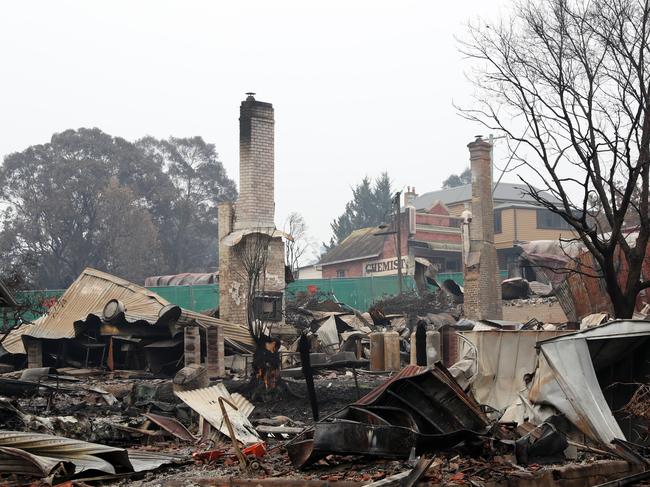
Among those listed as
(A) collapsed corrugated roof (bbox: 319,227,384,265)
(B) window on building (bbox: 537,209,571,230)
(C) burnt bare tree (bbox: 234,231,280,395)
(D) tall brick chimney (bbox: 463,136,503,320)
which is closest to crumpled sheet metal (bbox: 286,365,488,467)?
(C) burnt bare tree (bbox: 234,231,280,395)

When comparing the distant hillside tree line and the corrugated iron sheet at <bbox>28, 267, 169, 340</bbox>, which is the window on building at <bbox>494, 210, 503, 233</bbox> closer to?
the distant hillside tree line

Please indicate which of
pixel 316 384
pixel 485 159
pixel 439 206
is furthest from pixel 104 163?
pixel 316 384

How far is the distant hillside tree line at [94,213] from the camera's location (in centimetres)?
5347

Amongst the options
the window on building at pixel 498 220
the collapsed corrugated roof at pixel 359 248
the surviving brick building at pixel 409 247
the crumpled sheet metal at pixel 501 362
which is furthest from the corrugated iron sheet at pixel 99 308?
the window on building at pixel 498 220

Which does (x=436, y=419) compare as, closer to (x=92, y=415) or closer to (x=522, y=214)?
(x=92, y=415)

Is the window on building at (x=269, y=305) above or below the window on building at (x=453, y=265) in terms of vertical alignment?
below

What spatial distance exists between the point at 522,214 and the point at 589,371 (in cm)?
4456

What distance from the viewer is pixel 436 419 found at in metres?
8.69

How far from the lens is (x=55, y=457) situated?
8.52 m

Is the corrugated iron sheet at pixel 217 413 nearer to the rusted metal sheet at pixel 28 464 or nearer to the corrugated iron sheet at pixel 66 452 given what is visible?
the corrugated iron sheet at pixel 66 452

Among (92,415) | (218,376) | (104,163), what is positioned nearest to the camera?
(92,415)

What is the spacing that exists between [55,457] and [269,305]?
14.2m

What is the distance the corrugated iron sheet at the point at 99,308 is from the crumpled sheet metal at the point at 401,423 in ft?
38.5

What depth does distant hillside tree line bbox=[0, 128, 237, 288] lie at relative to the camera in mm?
53469
